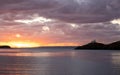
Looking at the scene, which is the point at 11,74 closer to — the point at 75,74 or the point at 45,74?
the point at 45,74

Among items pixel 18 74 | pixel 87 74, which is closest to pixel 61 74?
pixel 87 74

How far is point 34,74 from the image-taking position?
7550cm

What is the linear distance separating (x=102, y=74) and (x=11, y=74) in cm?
2734

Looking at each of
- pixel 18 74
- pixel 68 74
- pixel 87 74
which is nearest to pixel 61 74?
pixel 68 74

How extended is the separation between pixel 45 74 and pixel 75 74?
8927 mm

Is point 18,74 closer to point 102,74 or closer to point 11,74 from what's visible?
point 11,74

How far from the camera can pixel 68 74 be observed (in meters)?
76.1

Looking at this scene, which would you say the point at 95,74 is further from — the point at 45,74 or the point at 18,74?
the point at 18,74

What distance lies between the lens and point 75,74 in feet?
247

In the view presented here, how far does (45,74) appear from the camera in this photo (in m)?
75.8

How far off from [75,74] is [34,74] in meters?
12.2

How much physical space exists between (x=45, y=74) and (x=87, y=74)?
1246 centimetres

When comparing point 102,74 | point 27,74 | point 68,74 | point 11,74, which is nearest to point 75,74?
point 68,74

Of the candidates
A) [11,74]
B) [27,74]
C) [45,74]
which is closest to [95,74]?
[45,74]
